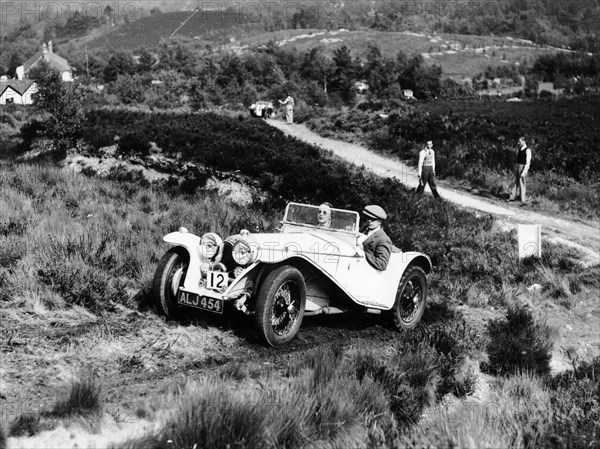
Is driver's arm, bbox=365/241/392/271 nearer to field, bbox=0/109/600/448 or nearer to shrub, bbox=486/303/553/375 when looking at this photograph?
field, bbox=0/109/600/448

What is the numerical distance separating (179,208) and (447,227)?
669 cm

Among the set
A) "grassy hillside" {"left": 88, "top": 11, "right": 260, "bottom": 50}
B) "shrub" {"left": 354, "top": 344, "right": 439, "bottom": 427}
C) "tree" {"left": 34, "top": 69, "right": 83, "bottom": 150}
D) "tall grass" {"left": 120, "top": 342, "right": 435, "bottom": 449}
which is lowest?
"shrub" {"left": 354, "top": 344, "right": 439, "bottom": 427}

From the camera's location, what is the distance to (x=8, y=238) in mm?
9383

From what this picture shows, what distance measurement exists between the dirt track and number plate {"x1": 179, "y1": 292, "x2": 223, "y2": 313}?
10.0m

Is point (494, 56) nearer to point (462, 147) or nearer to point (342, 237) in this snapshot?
point (462, 147)

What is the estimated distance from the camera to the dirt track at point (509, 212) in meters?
15.3

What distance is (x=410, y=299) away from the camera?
8977 millimetres

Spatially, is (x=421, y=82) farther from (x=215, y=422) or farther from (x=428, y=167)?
(x=215, y=422)

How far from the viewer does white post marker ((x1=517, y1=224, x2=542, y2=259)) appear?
1366 centimetres

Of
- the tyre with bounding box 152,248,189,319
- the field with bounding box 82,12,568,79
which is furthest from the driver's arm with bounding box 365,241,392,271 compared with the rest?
the field with bounding box 82,12,568,79

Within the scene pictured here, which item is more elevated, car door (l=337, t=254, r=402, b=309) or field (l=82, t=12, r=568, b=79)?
field (l=82, t=12, r=568, b=79)

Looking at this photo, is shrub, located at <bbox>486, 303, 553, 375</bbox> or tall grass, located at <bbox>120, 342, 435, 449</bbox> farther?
shrub, located at <bbox>486, 303, 553, 375</bbox>

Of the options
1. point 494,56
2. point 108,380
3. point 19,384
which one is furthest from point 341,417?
point 494,56

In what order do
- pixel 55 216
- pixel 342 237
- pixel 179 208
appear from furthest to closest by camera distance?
pixel 179 208 → pixel 55 216 → pixel 342 237
